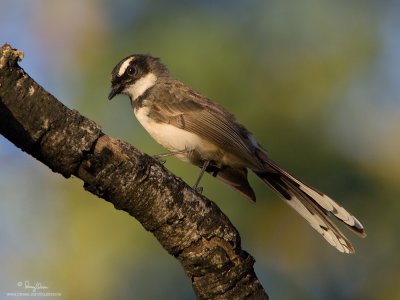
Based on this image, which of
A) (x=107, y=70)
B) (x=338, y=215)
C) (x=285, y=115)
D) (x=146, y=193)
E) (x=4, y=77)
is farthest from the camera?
(x=107, y=70)

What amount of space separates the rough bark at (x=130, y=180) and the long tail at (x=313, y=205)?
1.26 metres

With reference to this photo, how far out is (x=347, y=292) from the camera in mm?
6016

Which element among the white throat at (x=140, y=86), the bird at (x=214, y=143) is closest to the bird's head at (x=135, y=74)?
the white throat at (x=140, y=86)

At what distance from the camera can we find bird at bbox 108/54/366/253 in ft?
17.5

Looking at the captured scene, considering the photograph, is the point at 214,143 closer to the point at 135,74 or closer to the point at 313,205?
the point at 313,205

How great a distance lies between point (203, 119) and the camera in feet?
19.0

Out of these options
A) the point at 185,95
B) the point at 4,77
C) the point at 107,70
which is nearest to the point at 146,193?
the point at 4,77

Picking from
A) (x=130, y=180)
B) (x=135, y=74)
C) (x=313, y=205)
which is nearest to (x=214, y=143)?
(x=313, y=205)

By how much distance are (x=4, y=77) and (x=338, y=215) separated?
2.78 metres

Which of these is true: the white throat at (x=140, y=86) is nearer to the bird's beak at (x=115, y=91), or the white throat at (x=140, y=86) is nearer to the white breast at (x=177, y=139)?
the bird's beak at (x=115, y=91)

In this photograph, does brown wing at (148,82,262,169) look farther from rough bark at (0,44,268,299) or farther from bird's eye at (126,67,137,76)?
rough bark at (0,44,268,299)

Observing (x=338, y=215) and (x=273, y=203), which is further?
(x=273, y=203)

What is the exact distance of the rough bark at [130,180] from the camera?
11.1 ft

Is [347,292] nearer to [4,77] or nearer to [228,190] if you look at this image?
[228,190]
